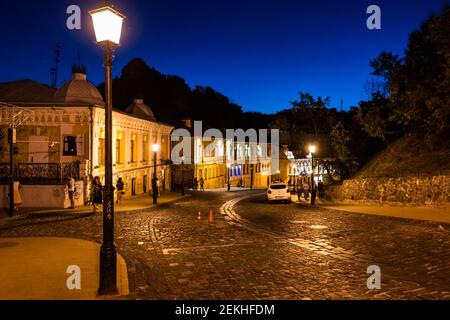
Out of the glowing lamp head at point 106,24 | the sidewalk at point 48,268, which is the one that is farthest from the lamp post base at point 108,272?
the glowing lamp head at point 106,24

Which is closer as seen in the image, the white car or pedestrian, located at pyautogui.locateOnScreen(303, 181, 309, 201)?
the white car

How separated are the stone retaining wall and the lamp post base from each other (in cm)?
1833

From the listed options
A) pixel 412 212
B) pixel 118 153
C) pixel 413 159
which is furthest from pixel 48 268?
pixel 118 153

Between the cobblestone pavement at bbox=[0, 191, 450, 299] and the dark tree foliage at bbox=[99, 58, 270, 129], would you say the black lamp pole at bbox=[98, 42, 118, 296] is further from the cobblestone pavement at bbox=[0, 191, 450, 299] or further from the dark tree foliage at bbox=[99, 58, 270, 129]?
the dark tree foliage at bbox=[99, 58, 270, 129]

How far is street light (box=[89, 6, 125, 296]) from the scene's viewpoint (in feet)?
25.0

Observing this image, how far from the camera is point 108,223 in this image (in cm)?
782

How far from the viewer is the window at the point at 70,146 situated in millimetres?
26938

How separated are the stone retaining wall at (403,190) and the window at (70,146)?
17.0 meters

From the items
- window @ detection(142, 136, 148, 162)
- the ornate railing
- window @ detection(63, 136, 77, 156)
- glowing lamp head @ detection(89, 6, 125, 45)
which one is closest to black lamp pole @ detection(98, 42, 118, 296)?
glowing lamp head @ detection(89, 6, 125, 45)

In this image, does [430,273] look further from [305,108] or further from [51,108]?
[305,108]

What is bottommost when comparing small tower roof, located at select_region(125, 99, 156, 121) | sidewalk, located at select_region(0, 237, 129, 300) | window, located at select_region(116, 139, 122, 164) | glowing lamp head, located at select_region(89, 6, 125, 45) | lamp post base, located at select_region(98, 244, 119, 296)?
sidewalk, located at select_region(0, 237, 129, 300)

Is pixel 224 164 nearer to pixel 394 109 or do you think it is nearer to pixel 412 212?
pixel 394 109

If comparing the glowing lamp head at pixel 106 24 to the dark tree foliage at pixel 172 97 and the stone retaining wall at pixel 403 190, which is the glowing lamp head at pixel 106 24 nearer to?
the stone retaining wall at pixel 403 190
